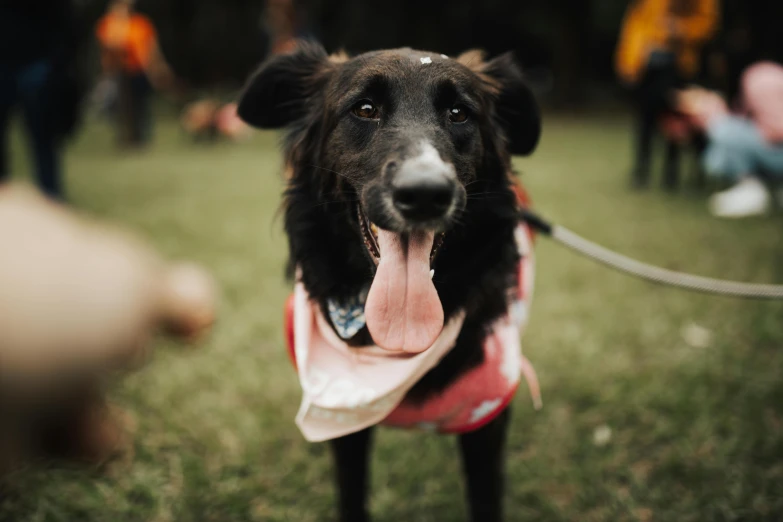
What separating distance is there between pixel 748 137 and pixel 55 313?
7.36 m

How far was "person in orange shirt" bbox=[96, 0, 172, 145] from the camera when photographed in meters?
12.2

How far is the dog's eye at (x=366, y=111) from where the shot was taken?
72.3 inches

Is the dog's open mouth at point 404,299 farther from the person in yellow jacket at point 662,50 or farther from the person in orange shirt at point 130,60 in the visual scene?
the person in orange shirt at point 130,60

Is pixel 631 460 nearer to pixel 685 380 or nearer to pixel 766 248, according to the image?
pixel 685 380

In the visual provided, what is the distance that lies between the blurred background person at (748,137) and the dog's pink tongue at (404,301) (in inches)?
242

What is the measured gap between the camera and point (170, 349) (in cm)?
358

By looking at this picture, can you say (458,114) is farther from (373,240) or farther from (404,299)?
(404,299)

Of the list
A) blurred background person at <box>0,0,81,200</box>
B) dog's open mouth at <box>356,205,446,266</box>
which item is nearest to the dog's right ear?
dog's open mouth at <box>356,205,446,266</box>

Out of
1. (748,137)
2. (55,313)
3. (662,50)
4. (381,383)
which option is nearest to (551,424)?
(381,383)

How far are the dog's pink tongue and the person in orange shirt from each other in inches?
520

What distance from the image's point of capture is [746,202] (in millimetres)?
6594

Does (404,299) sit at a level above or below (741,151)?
above

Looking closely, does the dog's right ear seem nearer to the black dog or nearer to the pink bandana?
the black dog

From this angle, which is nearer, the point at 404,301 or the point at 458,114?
the point at 404,301
